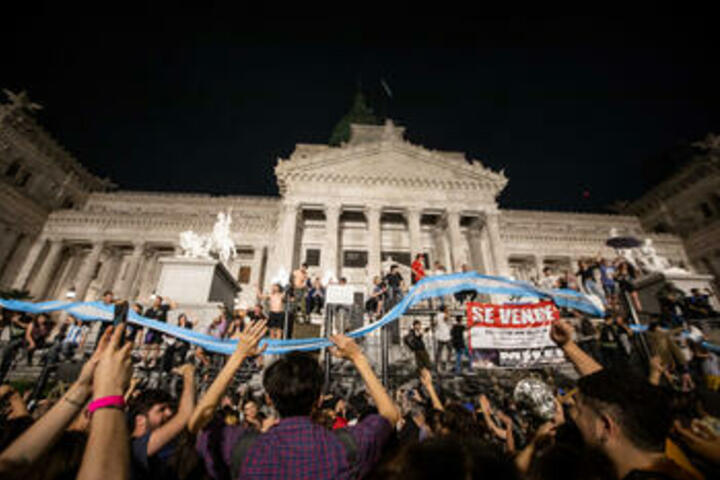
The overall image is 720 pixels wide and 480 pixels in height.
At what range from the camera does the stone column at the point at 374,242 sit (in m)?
22.8

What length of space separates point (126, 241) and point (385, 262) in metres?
24.6

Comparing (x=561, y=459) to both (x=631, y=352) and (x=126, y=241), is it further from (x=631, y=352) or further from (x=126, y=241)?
(x=126, y=241)

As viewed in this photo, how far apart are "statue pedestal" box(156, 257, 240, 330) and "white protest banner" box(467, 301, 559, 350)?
786 cm

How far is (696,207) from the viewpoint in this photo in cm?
3350

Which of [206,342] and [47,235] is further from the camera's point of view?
[47,235]

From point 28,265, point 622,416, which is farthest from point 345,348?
point 28,265

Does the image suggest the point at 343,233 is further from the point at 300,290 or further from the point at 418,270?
the point at 300,290

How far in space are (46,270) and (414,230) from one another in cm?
3211

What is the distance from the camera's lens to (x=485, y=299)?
67.9ft

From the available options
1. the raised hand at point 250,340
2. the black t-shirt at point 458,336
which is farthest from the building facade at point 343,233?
the raised hand at point 250,340

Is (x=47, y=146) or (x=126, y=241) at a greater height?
(x=47, y=146)

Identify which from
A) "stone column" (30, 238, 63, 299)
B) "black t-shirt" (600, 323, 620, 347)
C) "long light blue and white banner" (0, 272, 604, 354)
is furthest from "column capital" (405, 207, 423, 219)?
"stone column" (30, 238, 63, 299)

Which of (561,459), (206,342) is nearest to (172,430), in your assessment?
(561,459)

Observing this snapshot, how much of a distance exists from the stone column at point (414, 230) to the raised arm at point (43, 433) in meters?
22.5
